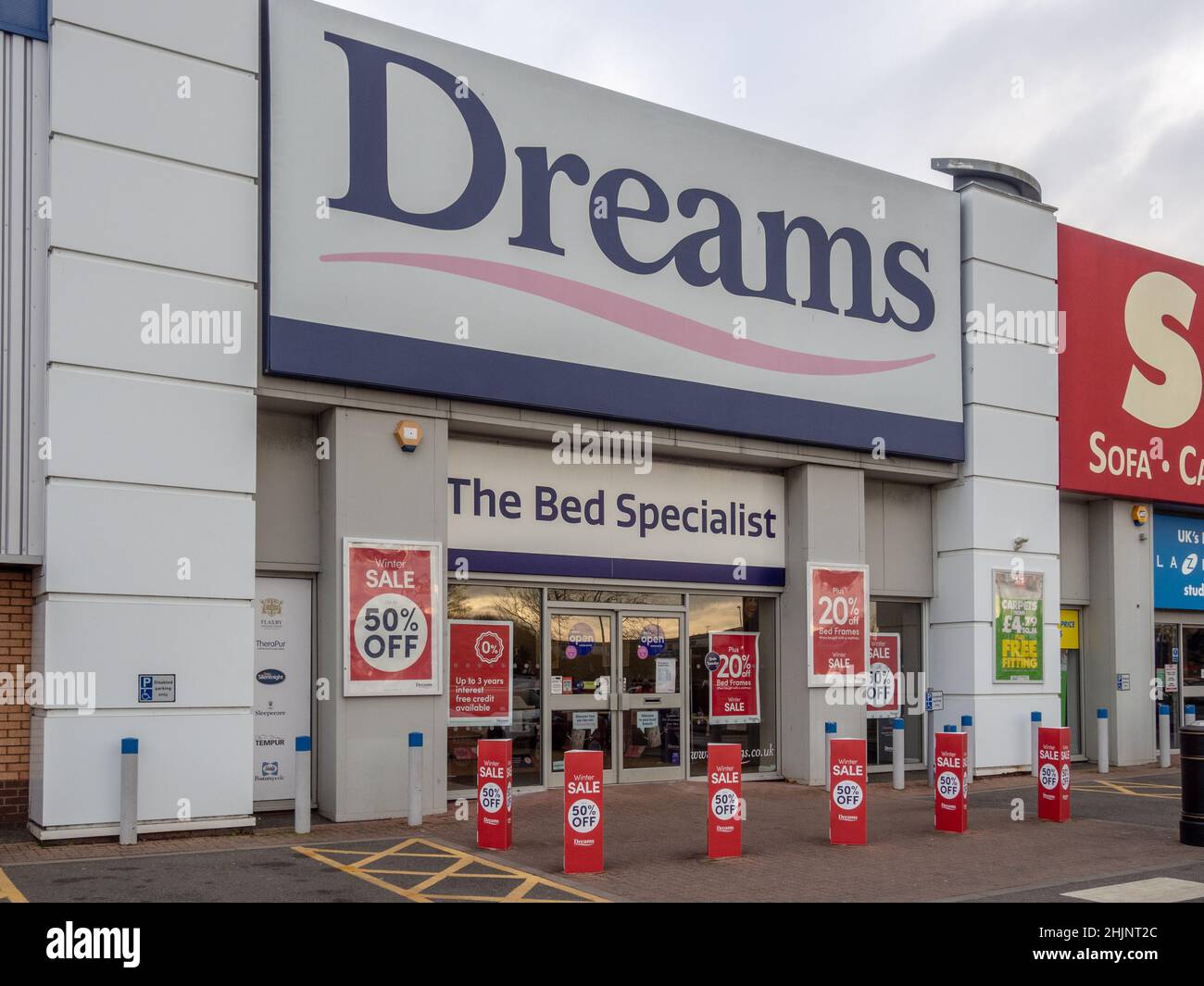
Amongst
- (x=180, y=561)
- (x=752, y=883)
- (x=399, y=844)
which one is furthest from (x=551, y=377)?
(x=752, y=883)

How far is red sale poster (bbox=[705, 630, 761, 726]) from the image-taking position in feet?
56.3

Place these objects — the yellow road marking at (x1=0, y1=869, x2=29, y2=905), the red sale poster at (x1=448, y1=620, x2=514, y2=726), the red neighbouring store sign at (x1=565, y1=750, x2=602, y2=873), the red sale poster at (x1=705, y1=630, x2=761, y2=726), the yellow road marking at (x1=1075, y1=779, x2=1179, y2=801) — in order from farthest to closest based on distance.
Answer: the red sale poster at (x1=705, y1=630, x2=761, y2=726) → the yellow road marking at (x1=1075, y1=779, x2=1179, y2=801) → the red sale poster at (x1=448, y1=620, x2=514, y2=726) → the red neighbouring store sign at (x1=565, y1=750, x2=602, y2=873) → the yellow road marking at (x1=0, y1=869, x2=29, y2=905)

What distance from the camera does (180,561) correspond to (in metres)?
12.3

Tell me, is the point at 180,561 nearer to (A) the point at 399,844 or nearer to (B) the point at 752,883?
(A) the point at 399,844

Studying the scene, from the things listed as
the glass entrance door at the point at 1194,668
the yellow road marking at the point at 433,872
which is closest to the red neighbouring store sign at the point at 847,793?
the yellow road marking at the point at 433,872

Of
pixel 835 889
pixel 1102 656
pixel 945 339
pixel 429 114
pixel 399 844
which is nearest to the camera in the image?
pixel 835 889

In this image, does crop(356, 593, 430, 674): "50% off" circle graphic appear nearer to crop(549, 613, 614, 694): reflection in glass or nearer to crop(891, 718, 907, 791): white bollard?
crop(549, 613, 614, 694): reflection in glass

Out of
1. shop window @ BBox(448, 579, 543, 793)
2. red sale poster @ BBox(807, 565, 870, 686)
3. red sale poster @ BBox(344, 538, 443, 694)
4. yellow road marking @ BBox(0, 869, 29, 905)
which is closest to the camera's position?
yellow road marking @ BBox(0, 869, 29, 905)

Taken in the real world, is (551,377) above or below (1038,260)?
below

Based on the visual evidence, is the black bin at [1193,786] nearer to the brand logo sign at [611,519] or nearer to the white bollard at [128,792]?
the brand logo sign at [611,519]

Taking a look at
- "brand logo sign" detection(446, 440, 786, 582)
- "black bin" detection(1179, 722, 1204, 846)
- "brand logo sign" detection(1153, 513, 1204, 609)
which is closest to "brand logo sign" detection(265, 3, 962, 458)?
"brand logo sign" detection(446, 440, 786, 582)

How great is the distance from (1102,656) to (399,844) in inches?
549

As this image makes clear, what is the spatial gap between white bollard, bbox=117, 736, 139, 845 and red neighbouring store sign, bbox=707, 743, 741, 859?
5.39m

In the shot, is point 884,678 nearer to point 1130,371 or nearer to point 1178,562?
point 1130,371
